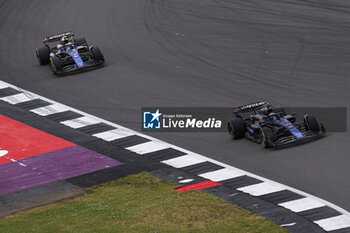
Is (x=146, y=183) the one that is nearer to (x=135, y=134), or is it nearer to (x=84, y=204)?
(x=84, y=204)

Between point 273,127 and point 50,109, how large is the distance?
10.5 m

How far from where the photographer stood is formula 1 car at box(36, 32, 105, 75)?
35000 millimetres

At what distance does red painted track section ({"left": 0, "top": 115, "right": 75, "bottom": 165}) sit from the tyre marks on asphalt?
1249mm

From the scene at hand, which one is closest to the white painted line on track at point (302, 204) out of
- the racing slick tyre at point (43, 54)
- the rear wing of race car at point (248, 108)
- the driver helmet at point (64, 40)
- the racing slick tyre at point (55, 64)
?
the rear wing of race car at point (248, 108)

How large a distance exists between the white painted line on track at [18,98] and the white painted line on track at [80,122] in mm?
3779

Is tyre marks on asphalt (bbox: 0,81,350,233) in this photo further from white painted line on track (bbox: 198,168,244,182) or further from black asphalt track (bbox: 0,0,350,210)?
black asphalt track (bbox: 0,0,350,210)

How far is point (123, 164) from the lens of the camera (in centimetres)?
2467

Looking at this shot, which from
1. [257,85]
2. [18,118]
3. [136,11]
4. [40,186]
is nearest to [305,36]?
[257,85]

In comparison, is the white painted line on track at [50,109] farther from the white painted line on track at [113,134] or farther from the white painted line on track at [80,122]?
the white painted line on track at [113,134]

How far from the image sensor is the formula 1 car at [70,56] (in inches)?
1378

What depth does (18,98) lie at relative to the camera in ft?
108

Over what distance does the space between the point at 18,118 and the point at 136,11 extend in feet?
49.0

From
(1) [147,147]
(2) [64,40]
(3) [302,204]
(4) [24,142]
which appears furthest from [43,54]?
(3) [302,204]

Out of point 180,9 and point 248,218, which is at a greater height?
point 180,9
